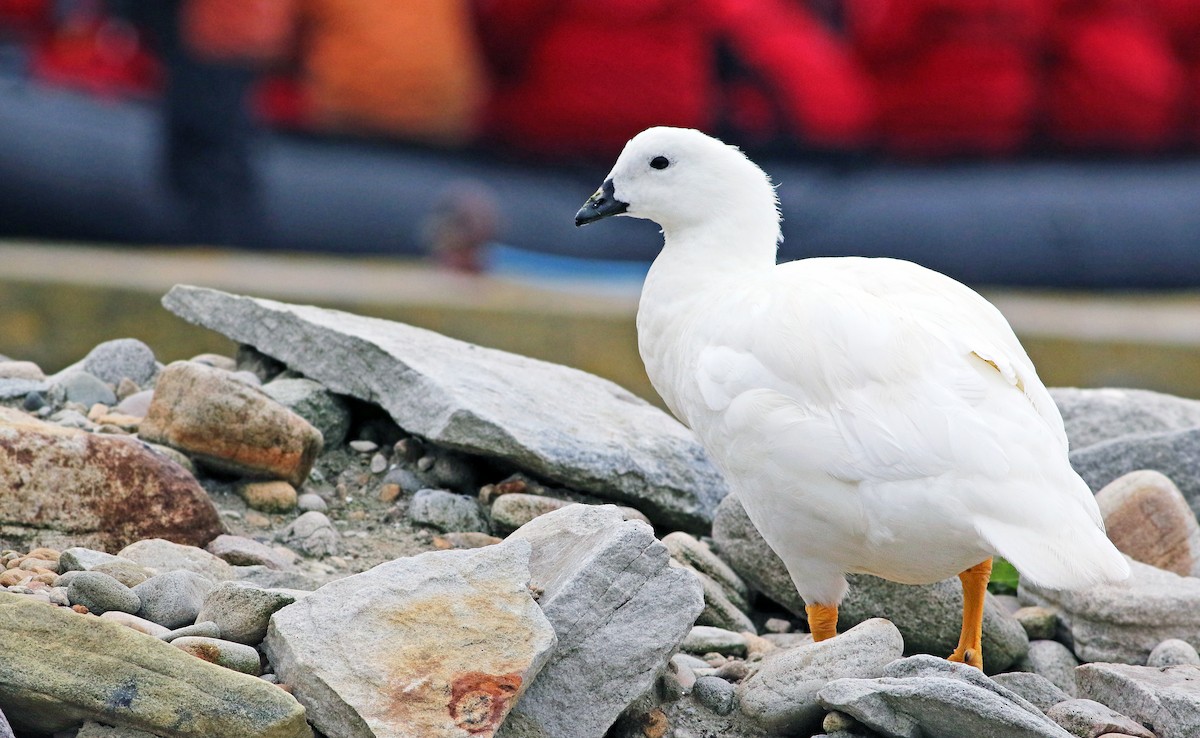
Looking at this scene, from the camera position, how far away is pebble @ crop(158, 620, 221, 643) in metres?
2.65

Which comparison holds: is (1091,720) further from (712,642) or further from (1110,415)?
(1110,415)

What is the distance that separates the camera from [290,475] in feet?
11.9

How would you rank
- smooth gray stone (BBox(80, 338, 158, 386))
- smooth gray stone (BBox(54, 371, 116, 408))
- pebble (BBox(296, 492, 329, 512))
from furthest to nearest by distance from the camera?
1. smooth gray stone (BBox(80, 338, 158, 386))
2. smooth gray stone (BBox(54, 371, 116, 408))
3. pebble (BBox(296, 492, 329, 512))

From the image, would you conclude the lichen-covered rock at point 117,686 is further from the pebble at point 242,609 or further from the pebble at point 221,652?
the pebble at point 242,609

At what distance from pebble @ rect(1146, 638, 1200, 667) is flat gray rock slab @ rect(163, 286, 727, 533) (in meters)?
1.09

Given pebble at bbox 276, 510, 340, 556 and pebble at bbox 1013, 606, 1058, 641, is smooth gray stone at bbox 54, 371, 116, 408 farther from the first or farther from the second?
pebble at bbox 1013, 606, 1058, 641

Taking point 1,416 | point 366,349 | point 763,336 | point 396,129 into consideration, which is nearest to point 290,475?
point 366,349

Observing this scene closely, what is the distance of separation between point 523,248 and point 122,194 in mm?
1817

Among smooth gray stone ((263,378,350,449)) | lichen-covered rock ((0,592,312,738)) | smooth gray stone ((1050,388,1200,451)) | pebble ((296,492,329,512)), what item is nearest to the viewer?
lichen-covered rock ((0,592,312,738))

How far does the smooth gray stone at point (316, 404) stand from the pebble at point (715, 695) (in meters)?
1.29

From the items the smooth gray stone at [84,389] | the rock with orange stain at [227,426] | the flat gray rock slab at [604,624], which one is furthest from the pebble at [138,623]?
the smooth gray stone at [84,389]

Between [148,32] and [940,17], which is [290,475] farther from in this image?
[940,17]

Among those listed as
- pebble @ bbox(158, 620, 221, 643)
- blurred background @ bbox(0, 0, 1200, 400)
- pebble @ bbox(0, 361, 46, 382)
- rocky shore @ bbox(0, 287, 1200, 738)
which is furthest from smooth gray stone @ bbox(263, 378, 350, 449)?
blurred background @ bbox(0, 0, 1200, 400)

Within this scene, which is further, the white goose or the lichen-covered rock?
the white goose
